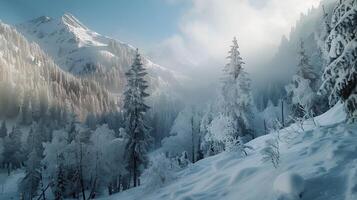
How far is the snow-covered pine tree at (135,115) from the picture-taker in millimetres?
37594

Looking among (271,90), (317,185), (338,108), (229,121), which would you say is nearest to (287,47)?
(271,90)

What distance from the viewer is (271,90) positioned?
153 metres

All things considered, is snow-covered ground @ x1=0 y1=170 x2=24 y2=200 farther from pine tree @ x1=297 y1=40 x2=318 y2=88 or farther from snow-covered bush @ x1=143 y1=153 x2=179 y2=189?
snow-covered bush @ x1=143 y1=153 x2=179 y2=189

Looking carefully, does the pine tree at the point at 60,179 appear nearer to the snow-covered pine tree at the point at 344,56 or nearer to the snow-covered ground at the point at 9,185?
the snow-covered ground at the point at 9,185

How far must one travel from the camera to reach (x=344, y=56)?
35.8 ft

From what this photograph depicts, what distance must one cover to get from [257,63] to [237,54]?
502ft

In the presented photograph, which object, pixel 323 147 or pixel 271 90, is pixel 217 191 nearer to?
pixel 323 147

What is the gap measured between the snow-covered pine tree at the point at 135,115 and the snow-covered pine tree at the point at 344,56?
2738 centimetres

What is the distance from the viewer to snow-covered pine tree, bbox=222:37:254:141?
3605 cm

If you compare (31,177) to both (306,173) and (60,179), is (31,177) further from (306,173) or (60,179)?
(306,173)

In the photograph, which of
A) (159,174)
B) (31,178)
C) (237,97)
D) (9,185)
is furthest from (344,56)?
(9,185)

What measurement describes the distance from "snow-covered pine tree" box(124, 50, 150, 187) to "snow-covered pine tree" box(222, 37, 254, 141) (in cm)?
Result: 843

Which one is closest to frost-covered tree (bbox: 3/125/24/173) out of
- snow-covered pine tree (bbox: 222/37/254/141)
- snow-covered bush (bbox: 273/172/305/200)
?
snow-covered pine tree (bbox: 222/37/254/141)

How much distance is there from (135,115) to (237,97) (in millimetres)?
10446
